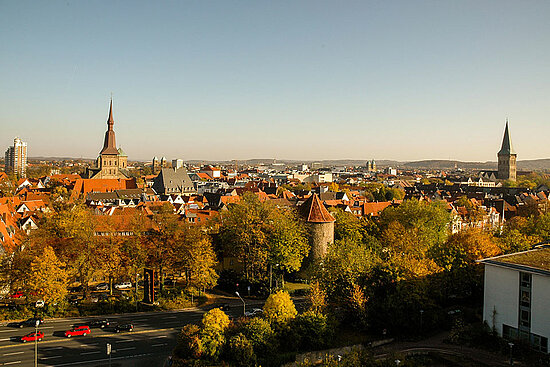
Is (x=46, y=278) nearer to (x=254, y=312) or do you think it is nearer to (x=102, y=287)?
(x=102, y=287)

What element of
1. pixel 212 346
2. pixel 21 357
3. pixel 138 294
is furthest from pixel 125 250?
pixel 212 346

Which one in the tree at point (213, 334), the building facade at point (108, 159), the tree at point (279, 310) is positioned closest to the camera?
the tree at point (213, 334)

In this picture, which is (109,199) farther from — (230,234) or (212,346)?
(212,346)

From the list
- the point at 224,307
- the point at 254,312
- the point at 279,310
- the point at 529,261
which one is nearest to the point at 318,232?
the point at 224,307

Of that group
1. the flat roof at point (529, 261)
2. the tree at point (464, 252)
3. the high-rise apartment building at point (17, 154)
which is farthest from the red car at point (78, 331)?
the high-rise apartment building at point (17, 154)

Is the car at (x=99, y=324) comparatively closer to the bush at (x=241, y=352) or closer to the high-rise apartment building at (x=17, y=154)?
the bush at (x=241, y=352)
